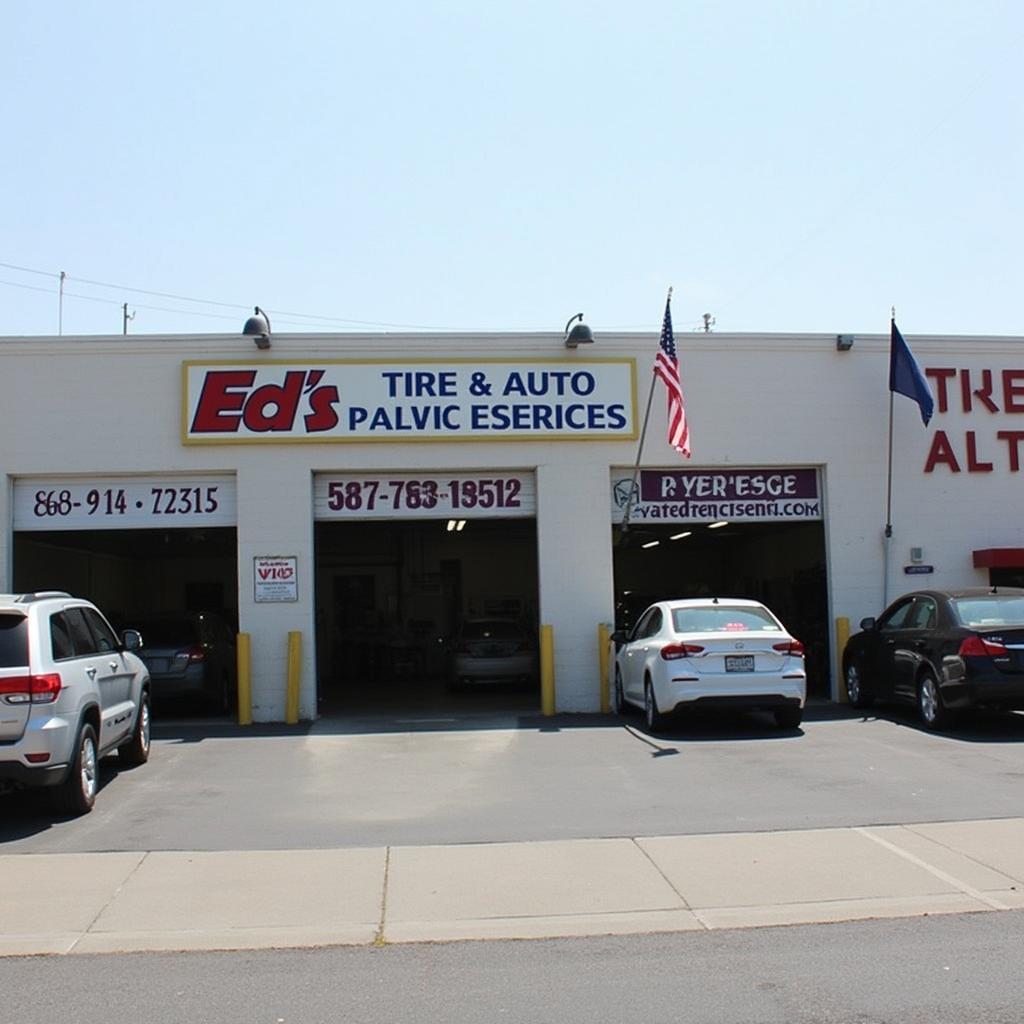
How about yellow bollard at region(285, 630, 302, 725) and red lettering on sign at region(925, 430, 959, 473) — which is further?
red lettering on sign at region(925, 430, 959, 473)

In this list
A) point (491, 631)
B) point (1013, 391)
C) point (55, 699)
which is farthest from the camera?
point (491, 631)

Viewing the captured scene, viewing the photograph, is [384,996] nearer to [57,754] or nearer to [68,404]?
[57,754]

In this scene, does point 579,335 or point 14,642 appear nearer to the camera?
point 14,642

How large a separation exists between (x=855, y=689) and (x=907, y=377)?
15.3ft

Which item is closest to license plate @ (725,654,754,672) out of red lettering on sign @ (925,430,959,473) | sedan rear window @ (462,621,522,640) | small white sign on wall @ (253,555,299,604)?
red lettering on sign @ (925,430,959,473)

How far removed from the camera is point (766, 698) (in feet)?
43.0

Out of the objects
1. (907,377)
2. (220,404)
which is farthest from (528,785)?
(907,377)

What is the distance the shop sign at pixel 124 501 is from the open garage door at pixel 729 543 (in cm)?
585

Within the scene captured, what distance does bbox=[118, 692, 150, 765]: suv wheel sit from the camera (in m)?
11.8

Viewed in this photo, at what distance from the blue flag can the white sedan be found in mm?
4983

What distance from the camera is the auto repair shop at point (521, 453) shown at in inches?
645

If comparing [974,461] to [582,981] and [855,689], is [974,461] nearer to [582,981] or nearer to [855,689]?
[855,689]

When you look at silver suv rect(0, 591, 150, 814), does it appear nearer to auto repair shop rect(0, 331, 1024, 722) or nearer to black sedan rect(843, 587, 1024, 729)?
auto repair shop rect(0, 331, 1024, 722)

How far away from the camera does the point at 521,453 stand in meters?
16.8
